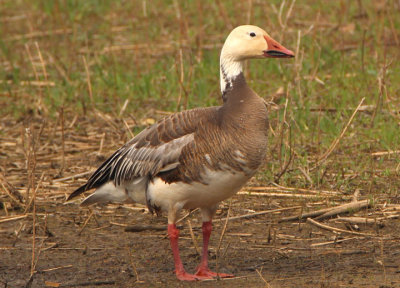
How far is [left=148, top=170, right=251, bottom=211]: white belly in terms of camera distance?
218 inches

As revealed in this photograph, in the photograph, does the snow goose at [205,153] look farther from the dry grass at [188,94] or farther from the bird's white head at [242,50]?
the dry grass at [188,94]

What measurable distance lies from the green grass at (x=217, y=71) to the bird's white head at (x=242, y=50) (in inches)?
62.0

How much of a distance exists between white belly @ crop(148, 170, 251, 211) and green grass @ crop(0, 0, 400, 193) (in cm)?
176

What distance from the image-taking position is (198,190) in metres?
5.61

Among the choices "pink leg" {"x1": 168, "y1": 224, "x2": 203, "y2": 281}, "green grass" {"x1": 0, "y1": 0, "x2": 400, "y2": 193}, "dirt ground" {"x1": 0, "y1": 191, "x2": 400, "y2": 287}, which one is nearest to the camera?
"dirt ground" {"x1": 0, "y1": 191, "x2": 400, "y2": 287}

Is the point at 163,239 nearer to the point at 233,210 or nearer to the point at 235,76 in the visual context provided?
the point at 233,210

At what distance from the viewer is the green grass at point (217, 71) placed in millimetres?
8047

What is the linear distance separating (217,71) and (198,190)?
16.1 ft

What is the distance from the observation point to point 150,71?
35.1 feet

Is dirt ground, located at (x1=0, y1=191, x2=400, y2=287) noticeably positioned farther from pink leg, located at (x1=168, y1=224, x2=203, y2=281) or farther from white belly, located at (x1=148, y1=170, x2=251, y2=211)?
white belly, located at (x1=148, y1=170, x2=251, y2=211)

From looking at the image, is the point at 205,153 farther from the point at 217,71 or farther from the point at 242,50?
the point at 217,71

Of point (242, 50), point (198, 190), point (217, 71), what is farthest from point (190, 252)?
point (217, 71)

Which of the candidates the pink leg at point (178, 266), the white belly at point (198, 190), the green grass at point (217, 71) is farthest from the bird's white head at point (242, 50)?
the green grass at point (217, 71)

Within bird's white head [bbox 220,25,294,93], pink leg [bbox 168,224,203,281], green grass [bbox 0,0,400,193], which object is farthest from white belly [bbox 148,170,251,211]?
green grass [bbox 0,0,400,193]
